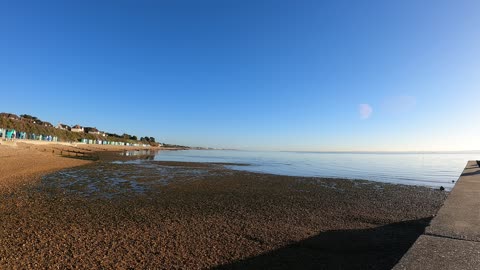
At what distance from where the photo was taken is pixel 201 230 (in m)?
9.41

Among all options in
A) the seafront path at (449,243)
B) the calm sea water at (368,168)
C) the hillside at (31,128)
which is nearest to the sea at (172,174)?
the calm sea water at (368,168)

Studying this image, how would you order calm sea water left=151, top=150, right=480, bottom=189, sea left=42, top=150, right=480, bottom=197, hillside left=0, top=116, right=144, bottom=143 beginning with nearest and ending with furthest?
sea left=42, top=150, right=480, bottom=197 → calm sea water left=151, top=150, right=480, bottom=189 → hillside left=0, top=116, right=144, bottom=143

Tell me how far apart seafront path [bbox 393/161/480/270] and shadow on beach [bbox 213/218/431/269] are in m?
2.35

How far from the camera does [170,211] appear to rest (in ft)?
39.5

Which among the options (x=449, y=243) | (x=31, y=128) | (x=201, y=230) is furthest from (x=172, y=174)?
(x=31, y=128)

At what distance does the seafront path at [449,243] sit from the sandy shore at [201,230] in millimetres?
2433

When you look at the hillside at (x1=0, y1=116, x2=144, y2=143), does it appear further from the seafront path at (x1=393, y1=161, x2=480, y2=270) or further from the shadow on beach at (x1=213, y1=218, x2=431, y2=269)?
the seafront path at (x1=393, y1=161, x2=480, y2=270)

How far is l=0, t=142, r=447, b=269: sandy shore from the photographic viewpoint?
6.98 meters

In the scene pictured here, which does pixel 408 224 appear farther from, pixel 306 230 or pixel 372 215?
pixel 306 230

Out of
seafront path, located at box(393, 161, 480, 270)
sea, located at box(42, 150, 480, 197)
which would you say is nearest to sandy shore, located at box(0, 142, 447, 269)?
seafront path, located at box(393, 161, 480, 270)

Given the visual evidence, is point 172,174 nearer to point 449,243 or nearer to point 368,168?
point 449,243

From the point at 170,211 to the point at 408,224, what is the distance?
9.93m

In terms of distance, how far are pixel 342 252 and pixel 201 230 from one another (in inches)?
176

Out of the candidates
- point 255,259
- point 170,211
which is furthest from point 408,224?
point 170,211
